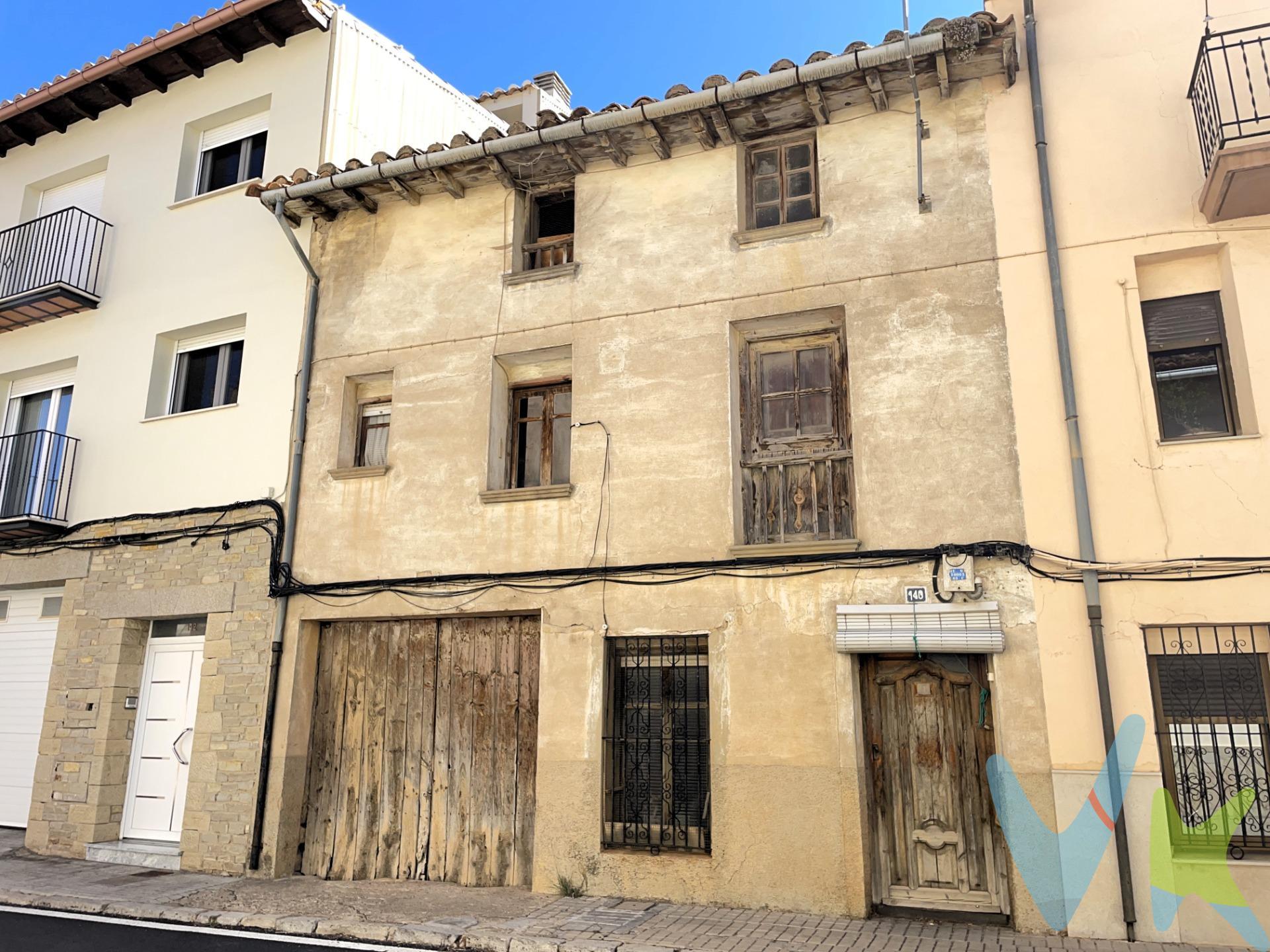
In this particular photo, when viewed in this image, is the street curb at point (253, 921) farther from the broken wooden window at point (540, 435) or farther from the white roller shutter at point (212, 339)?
the white roller shutter at point (212, 339)

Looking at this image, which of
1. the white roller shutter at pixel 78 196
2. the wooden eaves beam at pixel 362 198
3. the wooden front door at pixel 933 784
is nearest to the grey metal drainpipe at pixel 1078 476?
the wooden front door at pixel 933 784

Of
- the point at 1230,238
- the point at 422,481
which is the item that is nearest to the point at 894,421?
the point at 1230,238

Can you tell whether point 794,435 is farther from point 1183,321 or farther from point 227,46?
point 227,46

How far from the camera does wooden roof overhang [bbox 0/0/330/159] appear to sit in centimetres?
1172

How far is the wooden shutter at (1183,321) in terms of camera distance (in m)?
7.76

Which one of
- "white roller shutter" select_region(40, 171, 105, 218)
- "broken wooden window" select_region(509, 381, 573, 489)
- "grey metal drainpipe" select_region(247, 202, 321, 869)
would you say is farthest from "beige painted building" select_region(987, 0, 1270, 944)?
"white roller shutter" select_region(40, 171, 105, 218)

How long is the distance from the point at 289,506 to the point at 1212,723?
863cm

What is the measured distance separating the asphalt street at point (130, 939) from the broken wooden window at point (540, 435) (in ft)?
14.6

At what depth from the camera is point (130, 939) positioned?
7.17 metres

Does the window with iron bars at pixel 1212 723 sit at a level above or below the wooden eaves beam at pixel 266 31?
below

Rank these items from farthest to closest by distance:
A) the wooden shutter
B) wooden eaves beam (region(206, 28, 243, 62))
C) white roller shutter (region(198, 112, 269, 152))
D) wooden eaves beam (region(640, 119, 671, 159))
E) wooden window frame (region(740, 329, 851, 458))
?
white roller shutter (region(198, 112, 269, 152))
wooden eaves beam (region(206, 28, 243, 62))
wooden eaves beam (region(640, 119, 671, 159))
wooden window frame (region(740, 329, 851, 458))
the wooden shutter

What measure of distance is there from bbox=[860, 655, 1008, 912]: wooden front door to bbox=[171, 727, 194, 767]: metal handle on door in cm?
725

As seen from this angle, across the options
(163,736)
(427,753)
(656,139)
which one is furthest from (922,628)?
(163,736)

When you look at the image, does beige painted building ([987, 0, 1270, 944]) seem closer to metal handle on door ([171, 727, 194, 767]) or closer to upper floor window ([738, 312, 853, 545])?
upper floor window ([738, 312, 853, 545])
